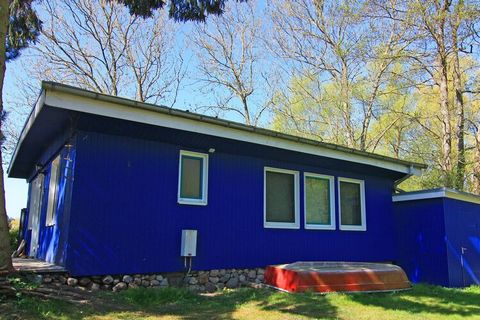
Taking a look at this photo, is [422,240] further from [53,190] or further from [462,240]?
[53,190]

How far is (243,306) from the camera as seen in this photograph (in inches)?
266

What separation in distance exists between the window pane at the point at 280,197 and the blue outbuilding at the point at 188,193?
0.08 ft

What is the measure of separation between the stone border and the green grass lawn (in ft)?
1.38

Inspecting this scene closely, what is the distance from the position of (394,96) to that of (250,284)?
56.2 feet

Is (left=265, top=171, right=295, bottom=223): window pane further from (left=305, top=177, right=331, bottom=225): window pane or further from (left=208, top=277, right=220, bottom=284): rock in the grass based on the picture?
(left=208, top=277, right=220, bottom=284): rock in the grass

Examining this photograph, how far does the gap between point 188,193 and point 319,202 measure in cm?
369

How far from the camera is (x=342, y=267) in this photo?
8711 millimetres

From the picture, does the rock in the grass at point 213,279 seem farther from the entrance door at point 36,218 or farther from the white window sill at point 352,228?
the entrance door at point 36,218

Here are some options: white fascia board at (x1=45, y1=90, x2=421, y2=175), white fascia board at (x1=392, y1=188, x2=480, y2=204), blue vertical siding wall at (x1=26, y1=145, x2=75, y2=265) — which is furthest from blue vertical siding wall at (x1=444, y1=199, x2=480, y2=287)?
blue vertical siding wall at (x1=26, y1=145, x2=75, y2=265)

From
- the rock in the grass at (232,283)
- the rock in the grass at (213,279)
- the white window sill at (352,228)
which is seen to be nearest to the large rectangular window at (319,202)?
the white window sill at (352,228)

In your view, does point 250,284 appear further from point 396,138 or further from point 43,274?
point 396,138

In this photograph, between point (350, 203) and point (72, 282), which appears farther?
point (350, 203)

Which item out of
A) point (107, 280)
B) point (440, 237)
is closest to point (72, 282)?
point (107, 280)

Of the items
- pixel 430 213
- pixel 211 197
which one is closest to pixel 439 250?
pixel 430 213
